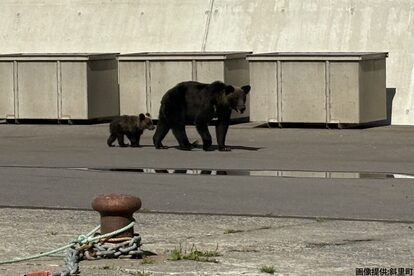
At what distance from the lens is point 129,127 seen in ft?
69.8

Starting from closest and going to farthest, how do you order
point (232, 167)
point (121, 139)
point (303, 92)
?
point (232, 167) < point (121, 139) < point (303, 92)

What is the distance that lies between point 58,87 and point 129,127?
5.49 meters

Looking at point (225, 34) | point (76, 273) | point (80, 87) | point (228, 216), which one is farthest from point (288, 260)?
point (225, 34)

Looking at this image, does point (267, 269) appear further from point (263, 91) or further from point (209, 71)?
point (209, 71)

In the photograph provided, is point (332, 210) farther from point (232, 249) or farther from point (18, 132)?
point (18, 132)

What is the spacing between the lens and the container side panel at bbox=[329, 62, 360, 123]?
951 inches

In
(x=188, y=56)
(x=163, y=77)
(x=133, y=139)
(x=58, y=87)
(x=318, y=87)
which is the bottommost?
(x=133, y=139)

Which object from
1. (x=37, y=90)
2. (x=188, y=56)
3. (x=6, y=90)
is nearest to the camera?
(x=188, y=56)

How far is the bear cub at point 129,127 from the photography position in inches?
835

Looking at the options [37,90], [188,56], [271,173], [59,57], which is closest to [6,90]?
[37,90]

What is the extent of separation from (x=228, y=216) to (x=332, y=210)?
4.07 feet

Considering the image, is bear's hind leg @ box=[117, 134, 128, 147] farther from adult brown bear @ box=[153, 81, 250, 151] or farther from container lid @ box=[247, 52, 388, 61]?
container lid @ box=[247, 52, 388, 61]

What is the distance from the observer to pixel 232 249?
11.2 metres

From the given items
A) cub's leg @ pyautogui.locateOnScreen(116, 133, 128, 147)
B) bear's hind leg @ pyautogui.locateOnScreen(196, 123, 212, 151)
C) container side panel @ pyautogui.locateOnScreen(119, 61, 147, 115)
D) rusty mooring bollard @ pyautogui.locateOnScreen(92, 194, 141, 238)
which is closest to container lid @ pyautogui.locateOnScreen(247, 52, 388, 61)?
container side panel @ pyautogui.locateOnScreen(119, 61, 147, 115)
